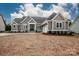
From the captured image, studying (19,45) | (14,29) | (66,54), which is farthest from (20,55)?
(66,54)

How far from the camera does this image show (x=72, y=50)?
4098 millimetres

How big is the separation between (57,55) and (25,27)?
804 millimetres

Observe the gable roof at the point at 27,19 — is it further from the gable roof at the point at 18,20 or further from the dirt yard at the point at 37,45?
the dirt yard at the point at 37,45

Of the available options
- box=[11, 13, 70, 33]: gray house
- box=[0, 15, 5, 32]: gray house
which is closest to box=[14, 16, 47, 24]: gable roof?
box=[11, 13, 70, 33]: gray house

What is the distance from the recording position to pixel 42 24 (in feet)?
14.0

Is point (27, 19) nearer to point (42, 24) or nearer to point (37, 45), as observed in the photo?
point (42, 24)

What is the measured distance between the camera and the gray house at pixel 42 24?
13.9 feet

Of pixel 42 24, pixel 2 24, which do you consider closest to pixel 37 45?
pixel 42 24

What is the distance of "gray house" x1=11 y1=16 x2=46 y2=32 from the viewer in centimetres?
427

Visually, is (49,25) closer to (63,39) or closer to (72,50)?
(63,39)

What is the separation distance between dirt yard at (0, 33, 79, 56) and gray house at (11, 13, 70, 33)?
11cm

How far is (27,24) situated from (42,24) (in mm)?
285

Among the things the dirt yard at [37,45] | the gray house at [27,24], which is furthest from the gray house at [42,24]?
the dirt yard at [37,45]

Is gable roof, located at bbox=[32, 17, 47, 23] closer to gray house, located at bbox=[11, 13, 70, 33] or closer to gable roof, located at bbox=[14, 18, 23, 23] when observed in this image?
gray house, located at bbox=[11, 13, 70, 33]
